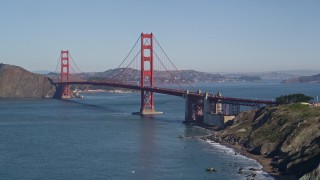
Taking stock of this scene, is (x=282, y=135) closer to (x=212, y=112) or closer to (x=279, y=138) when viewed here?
(x=279, y=138)

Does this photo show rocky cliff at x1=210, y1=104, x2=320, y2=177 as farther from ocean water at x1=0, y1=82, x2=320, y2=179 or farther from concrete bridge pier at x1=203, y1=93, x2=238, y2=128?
concrete bridge pier at x1=203, y1=93, x2=238, y2=128

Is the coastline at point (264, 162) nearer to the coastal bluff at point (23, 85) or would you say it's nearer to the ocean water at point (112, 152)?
the ocean water at point (112, 152)

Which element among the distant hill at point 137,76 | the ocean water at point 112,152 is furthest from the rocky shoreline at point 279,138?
the distant hill at point 137,76

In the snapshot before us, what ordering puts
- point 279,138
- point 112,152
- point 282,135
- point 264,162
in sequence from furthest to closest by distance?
point 112,152 → point 282,135 → point 279,138 → point 264,162

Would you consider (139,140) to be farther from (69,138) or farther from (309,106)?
(309,106)

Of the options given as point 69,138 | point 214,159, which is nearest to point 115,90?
point 69,138

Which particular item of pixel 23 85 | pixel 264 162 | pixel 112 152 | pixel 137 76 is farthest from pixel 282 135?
pixel 137 76
